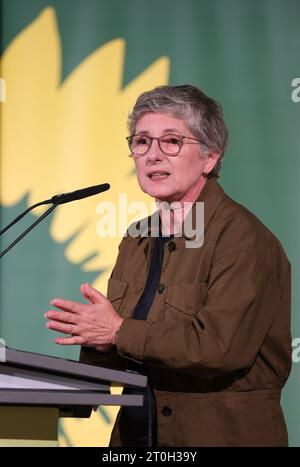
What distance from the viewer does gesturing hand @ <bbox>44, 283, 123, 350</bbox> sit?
157cm

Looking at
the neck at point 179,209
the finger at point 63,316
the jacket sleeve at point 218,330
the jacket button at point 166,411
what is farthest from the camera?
the neck at point 179,209

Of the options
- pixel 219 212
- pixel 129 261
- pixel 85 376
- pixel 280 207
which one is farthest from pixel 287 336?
pixel 280 207

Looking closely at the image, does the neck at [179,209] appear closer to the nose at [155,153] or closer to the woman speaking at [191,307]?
the woman speaking at [191,307]

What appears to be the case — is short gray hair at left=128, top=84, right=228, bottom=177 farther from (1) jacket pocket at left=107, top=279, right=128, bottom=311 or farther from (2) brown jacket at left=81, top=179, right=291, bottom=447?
(1) jacket pocket at left=107, top=279, right=128, bottom=311

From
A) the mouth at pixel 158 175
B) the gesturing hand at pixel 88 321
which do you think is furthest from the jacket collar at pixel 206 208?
the gesturing hand at pixel 88 321

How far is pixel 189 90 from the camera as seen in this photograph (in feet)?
6.76

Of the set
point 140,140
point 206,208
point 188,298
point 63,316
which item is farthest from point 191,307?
point 140,140

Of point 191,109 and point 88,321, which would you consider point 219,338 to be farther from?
point 191,109

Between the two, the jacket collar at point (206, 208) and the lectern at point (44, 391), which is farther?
the jacket collar at point (206, 208)

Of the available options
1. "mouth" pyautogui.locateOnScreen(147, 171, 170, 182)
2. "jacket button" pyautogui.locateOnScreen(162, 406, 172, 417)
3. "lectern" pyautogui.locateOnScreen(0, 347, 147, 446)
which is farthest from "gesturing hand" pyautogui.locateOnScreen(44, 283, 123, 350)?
"mouth" pyautogui.locateOnScreen(147, 171, 170, 182)

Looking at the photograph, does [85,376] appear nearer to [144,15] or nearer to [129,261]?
[129,261]

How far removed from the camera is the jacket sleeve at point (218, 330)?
65.7 inches

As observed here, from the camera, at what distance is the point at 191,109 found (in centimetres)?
204

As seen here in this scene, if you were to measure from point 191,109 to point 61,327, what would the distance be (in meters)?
0.76
